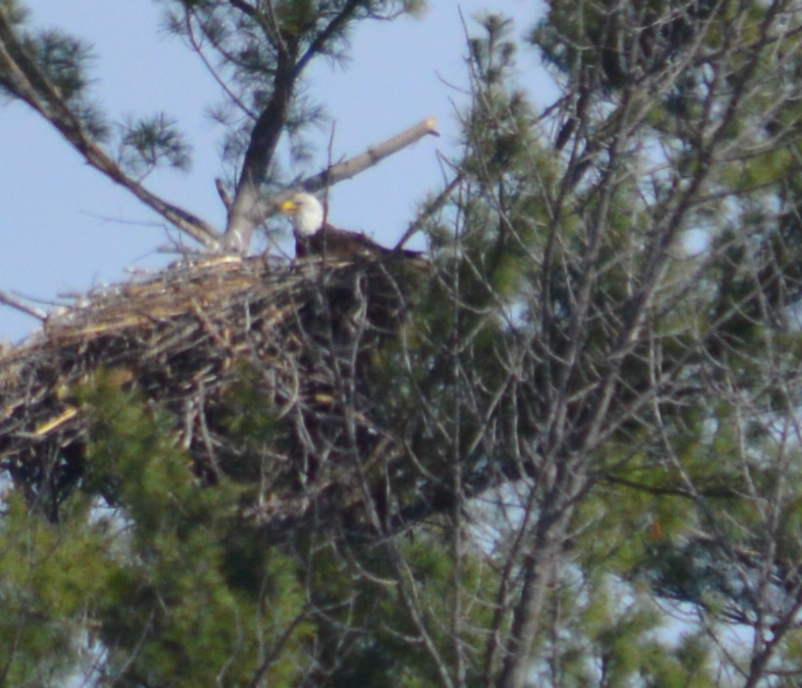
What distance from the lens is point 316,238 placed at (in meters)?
7.78

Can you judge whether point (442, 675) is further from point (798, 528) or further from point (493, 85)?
point (493, 85)

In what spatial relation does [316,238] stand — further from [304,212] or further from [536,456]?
[536,456]

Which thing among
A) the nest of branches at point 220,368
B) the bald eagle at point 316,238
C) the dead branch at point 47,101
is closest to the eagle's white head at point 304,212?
the bald eagle at point 316,238

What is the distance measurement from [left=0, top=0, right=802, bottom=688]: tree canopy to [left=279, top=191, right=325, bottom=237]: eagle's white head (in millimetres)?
2624

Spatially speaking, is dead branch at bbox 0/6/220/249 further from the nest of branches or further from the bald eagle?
the nest of branches

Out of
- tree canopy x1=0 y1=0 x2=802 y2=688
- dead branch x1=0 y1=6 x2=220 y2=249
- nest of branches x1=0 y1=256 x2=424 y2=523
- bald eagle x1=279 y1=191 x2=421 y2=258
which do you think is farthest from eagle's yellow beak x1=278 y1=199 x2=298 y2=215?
tree canopy x1=0 y1=0 x2=802 y2=688

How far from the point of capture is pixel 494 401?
188 inches

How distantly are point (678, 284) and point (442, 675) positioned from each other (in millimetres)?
1277

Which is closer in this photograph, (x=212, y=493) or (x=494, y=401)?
(x=494, y=401)

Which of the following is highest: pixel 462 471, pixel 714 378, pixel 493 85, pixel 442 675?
pixel 493 85

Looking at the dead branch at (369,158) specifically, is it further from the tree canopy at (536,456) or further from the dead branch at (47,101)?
the tree canopy at (536,456)

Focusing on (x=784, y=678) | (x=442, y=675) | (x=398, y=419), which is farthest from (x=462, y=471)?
(x=784, y=678)

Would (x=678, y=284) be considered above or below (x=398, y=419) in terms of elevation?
above

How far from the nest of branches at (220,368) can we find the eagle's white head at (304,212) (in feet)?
4.80
